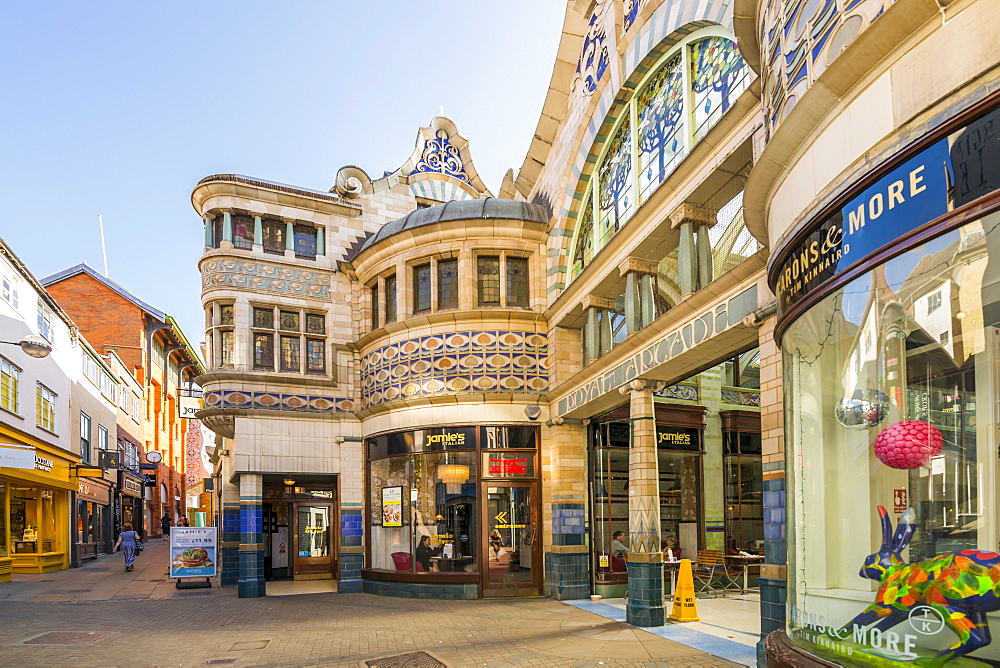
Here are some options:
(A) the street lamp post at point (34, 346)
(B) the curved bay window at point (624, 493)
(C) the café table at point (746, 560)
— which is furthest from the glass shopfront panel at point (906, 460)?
(A) the street lamp post at point (34, 346)

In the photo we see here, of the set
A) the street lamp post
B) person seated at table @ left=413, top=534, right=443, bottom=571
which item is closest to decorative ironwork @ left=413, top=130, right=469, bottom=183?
person seated at table @ left=413, top=534, right=443, bottom=571

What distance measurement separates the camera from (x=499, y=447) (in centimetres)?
1619

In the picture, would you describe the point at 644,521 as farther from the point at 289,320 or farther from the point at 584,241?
the point at 289,320

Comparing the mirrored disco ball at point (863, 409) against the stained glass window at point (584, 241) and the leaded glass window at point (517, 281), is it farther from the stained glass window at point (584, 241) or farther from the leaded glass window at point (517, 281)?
the leaded glass window at point (517, 281)

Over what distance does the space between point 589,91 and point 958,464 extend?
11.9 meters

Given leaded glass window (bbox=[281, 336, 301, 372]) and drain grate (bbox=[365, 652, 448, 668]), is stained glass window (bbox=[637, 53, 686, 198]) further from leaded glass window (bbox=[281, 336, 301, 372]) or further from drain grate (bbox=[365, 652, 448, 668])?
leaded glass window (bbox=[281, 336, 301, 372])

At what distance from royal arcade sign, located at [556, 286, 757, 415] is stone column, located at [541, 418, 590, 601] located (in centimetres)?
110

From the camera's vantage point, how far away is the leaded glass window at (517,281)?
17.1 metres

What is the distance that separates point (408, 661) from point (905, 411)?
25.0 feet

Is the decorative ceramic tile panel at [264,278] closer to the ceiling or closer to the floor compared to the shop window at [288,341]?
closer to the ceiling

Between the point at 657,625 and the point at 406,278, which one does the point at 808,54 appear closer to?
the point at 657,625

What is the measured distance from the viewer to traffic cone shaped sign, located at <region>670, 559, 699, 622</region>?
39.7 feet

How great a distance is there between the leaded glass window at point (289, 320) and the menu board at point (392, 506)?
4.60 meters

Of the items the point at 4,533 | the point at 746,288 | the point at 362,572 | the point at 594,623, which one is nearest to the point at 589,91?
the point at 746,288
